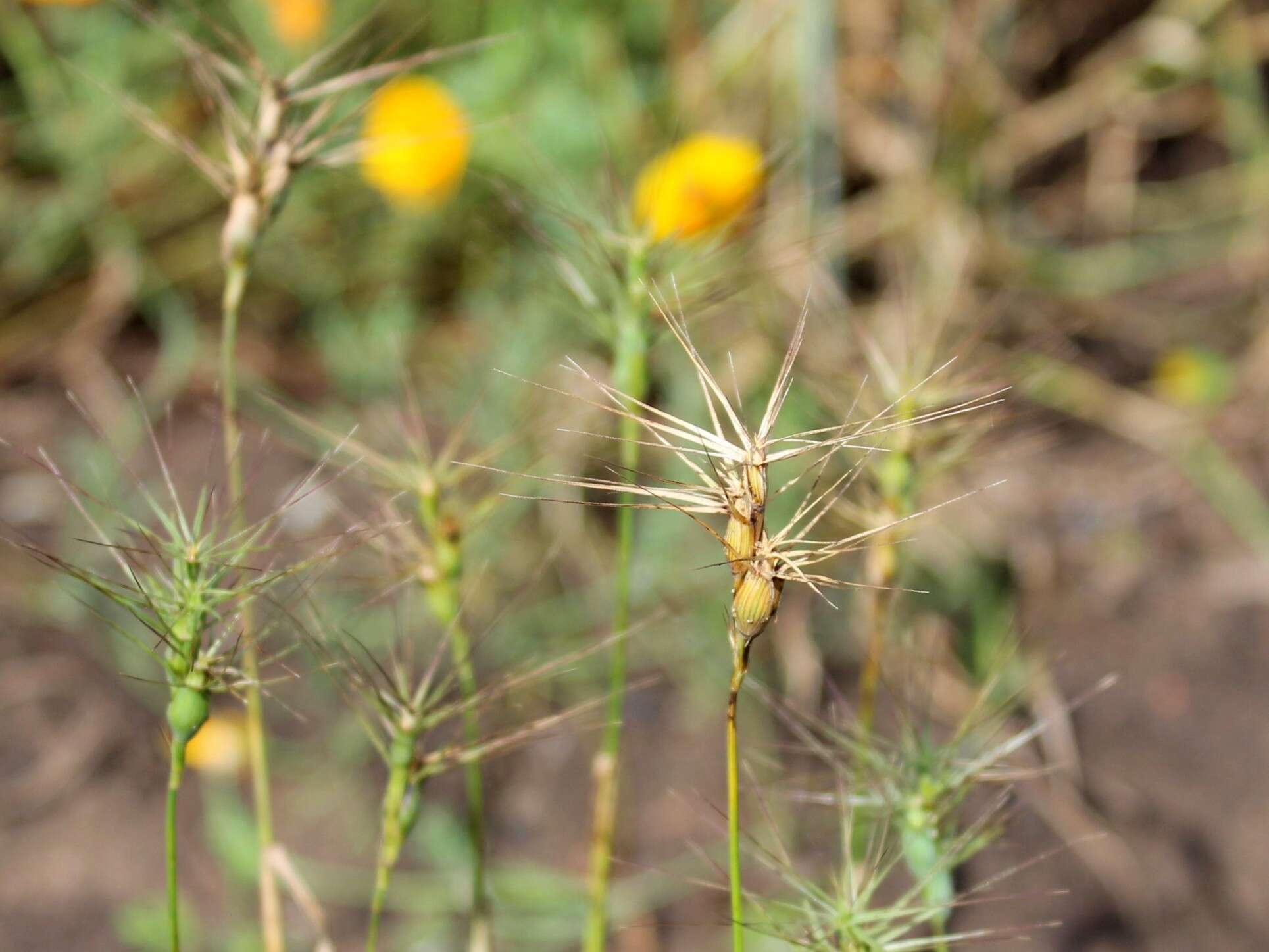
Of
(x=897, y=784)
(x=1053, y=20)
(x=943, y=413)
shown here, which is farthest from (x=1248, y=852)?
(x=1053, y=20)

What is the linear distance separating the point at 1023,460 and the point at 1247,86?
1.81 ft

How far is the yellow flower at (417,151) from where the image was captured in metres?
1.03

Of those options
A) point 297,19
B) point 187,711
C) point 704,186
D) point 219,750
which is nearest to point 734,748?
point 187,711

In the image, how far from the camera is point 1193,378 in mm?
1294

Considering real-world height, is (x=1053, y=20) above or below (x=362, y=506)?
above

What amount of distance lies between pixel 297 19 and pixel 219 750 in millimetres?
704

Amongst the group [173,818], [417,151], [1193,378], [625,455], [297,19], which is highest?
[297,19]

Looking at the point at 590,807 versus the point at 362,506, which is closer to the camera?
the point at 590,807

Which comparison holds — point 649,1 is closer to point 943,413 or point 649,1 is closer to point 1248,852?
point 1248,852

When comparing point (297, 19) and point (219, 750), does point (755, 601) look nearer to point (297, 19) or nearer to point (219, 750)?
point (219, 750)

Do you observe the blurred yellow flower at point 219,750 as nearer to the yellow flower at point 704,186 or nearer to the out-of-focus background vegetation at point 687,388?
the out-of-focus background vegetation at point 687,388

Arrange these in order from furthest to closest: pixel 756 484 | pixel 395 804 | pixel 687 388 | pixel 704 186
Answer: pixel 687 388 < pixel 704 186 < pixel 395 804 < pixel 756 484

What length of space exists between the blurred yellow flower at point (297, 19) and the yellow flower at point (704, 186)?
1.42 ft

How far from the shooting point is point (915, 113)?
1425 mm
